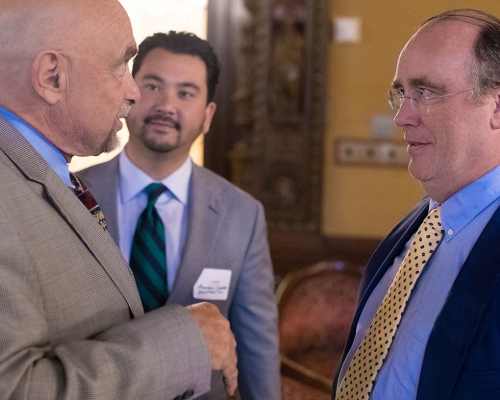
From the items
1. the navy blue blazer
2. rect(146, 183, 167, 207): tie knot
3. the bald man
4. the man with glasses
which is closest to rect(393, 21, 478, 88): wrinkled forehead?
the man with glasses

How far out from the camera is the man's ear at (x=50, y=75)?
A: 123cm

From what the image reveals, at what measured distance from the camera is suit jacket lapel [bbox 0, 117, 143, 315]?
1218mm

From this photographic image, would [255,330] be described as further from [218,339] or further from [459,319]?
[459,319]

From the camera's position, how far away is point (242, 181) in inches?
211

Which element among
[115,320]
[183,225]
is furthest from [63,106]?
[183,225]

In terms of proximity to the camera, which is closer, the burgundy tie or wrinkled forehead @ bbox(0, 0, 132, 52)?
wrinkled forehead @ bbox(0, 0, 132, 52)

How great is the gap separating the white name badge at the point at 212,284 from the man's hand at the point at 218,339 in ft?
1.90

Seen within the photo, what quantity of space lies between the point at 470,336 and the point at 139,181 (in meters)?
1.15

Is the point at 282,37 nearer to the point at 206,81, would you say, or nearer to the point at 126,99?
the point at 206,81

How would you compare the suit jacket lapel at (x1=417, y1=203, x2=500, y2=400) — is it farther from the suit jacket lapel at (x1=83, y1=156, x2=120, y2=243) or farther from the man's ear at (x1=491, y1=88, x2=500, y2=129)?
the suit jacket lapel at (x1=83, y1=156, x2=120, y2=243)

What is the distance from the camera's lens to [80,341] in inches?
45.8

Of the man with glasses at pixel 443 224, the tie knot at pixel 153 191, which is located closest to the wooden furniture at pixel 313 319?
the tie knot at pixel 153 191

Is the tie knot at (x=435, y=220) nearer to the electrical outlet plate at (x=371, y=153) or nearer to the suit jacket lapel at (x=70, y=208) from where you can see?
the suit jacket lapel at (x=70, y=208)

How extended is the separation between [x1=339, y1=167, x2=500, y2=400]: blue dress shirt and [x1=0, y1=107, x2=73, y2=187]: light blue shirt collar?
79 cm
